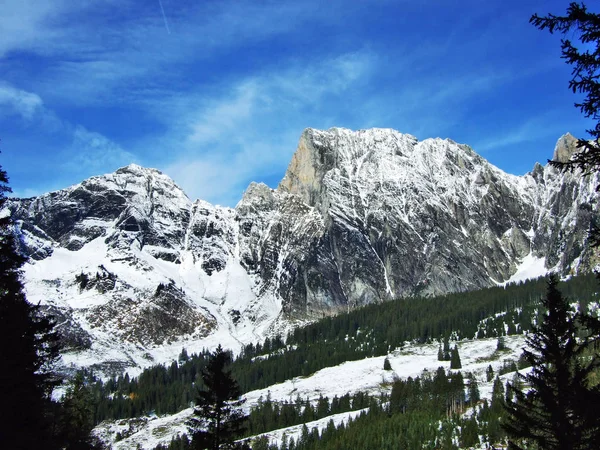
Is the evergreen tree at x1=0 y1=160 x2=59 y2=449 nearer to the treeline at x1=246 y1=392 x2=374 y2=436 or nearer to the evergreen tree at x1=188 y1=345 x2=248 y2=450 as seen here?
the evergreen tree at x1=188 y1=345 x2=248 y2=450

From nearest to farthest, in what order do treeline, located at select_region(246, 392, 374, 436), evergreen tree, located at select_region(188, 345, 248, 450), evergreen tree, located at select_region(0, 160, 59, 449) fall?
evergreen tree, located at select_region(0, 160, 59, 449) < evergreen tree, located at select_region(188, 345, 248, 450) < treeline, located at select_region(246, 392, 374, 436)

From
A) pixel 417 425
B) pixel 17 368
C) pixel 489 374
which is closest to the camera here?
pixel 17 368

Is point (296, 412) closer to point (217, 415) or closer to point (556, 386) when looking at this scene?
point (217, 415)

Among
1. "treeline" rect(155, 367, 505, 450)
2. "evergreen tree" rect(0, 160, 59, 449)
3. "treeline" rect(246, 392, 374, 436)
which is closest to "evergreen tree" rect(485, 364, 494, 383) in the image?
"treeline" rect(155, 367, 505, 450)

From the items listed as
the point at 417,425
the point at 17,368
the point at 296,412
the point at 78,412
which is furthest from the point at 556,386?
the point at 296,412

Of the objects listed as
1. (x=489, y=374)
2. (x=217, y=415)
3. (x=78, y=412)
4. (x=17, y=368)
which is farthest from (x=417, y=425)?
(x=17, y=368)

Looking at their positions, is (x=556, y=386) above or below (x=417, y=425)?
above

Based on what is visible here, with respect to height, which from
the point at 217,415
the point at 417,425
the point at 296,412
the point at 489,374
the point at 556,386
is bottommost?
the point at 417,425

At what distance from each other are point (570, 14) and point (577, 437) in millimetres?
18962

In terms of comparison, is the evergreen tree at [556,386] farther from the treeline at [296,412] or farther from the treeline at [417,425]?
the treeline at [296,412]

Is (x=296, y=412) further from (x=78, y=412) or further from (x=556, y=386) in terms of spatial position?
(x=556, y=386)

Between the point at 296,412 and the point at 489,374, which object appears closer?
the point at 296,412

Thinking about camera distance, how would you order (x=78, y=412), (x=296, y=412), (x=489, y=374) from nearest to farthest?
(x=78, y=412) < (x=296, y=412) < (x=489, y=374)

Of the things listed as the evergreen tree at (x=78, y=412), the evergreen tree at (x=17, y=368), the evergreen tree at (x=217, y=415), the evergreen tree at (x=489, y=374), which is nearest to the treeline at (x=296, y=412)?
the evergreen tree at (x=489, y=374)
